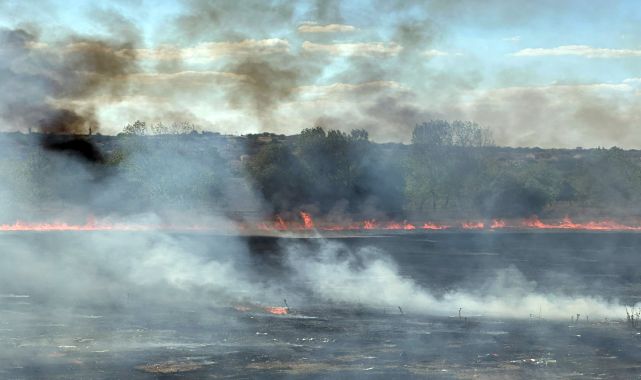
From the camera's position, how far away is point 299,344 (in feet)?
153

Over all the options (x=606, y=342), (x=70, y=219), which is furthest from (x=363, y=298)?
(x=70, y=219)

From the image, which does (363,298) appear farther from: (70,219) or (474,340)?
(70,219)

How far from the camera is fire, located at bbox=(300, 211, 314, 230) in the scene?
17554 cm

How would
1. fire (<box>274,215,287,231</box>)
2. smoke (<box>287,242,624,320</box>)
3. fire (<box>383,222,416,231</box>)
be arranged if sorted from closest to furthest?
smoke (<box>287,242,624,320</box>)
fire (<box>274,215,287,231</box>)
fire (<box>383,222,416,231</box>)

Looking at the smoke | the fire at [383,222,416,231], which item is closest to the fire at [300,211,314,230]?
the fire at [383,222,416,231]

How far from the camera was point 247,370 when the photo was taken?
39.5 meters

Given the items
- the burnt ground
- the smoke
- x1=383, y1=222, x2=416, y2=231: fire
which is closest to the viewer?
the burnt ground

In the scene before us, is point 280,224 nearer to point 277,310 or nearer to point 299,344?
point 277,310

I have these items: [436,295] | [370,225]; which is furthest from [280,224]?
[436,295]

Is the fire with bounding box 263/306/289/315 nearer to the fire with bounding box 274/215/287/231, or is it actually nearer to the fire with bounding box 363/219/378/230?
the fire with bounding box 274/215/287/231

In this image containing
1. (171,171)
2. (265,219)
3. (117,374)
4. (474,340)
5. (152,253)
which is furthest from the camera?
(265,219)

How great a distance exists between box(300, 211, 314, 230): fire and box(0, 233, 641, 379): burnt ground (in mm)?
105086

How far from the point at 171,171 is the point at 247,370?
131 metres

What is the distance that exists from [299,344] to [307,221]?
426ft
